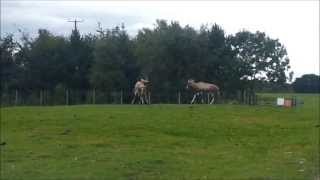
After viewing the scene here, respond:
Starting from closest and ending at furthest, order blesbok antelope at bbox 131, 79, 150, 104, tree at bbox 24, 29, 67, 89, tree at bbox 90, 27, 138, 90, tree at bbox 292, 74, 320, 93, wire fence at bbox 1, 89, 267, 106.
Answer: blesbok antelope at bbox 131, 79, 150, 104, wire fence at bbox 1, 89, 267, 106, tree at bbox 90, 27, 138, 90, tree at bbox 24, 29, 67, 89, tree at bbox 292, 74, 320, 93

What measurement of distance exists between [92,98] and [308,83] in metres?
73.2

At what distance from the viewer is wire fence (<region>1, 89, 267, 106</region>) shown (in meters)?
61.3

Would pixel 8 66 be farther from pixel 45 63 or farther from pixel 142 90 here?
pixel 142 90

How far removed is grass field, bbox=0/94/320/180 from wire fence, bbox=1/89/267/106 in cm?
2022

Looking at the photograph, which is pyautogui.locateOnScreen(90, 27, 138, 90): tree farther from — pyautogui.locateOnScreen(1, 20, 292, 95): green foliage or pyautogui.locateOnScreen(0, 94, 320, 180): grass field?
pyautogui.locateOnScreen(0, 94, 320, 180): grass field

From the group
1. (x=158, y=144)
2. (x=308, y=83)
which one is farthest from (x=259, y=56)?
(x=158, y=144)

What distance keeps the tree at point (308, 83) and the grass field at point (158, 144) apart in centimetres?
8443

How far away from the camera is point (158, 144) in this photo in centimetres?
2506

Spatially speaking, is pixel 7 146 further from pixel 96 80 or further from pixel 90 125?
pixel 96 80

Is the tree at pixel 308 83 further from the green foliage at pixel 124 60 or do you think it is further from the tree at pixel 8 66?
the tree at pixel 8 66

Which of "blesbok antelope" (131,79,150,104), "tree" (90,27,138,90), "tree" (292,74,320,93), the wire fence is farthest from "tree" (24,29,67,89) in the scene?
"tree" (292,74,320,93)

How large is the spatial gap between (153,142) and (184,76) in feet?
149

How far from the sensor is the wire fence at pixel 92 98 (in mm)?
61344

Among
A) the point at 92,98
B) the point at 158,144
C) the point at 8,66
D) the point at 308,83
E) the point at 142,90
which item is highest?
the point at 8,66
